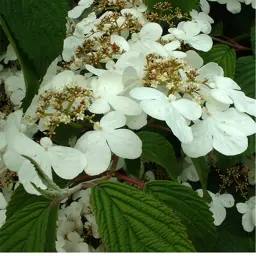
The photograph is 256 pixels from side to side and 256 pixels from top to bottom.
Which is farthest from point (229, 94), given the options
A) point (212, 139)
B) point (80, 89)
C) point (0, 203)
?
point (0, 203)

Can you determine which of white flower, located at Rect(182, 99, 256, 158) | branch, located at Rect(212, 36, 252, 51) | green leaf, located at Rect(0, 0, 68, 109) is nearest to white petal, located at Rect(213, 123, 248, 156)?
white flower, located at Rect(182, 99, 256, 158)

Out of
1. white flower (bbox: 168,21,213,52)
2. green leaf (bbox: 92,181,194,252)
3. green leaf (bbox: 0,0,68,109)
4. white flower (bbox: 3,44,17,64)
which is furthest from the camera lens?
white flower (bbox: 3,44,17,64)

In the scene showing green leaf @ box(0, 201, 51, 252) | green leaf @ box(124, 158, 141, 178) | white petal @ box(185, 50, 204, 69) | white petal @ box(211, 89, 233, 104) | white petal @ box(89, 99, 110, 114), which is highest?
white petal @ box(89, 99, 110, 114)

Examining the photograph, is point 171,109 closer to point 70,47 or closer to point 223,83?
point 223,83

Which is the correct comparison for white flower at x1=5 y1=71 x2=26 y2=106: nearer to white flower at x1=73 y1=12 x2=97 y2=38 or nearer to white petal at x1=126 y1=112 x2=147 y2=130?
white flower at x1=73 y1=12 x2=97 y2=38

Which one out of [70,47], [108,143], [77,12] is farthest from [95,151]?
[77,12]

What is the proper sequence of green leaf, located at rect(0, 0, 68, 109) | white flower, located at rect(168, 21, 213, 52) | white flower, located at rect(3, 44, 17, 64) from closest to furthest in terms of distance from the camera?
green leaf, located at rect(0, 0, 68, 109) → white flower, located at rect(168, 21, 213, 52) → white flower, located at rect(3, 44, 17, 64)

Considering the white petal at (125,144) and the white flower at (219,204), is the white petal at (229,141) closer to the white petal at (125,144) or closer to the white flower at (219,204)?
the white petal at (125,144)

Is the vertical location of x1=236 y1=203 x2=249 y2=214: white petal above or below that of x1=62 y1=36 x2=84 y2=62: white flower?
below
